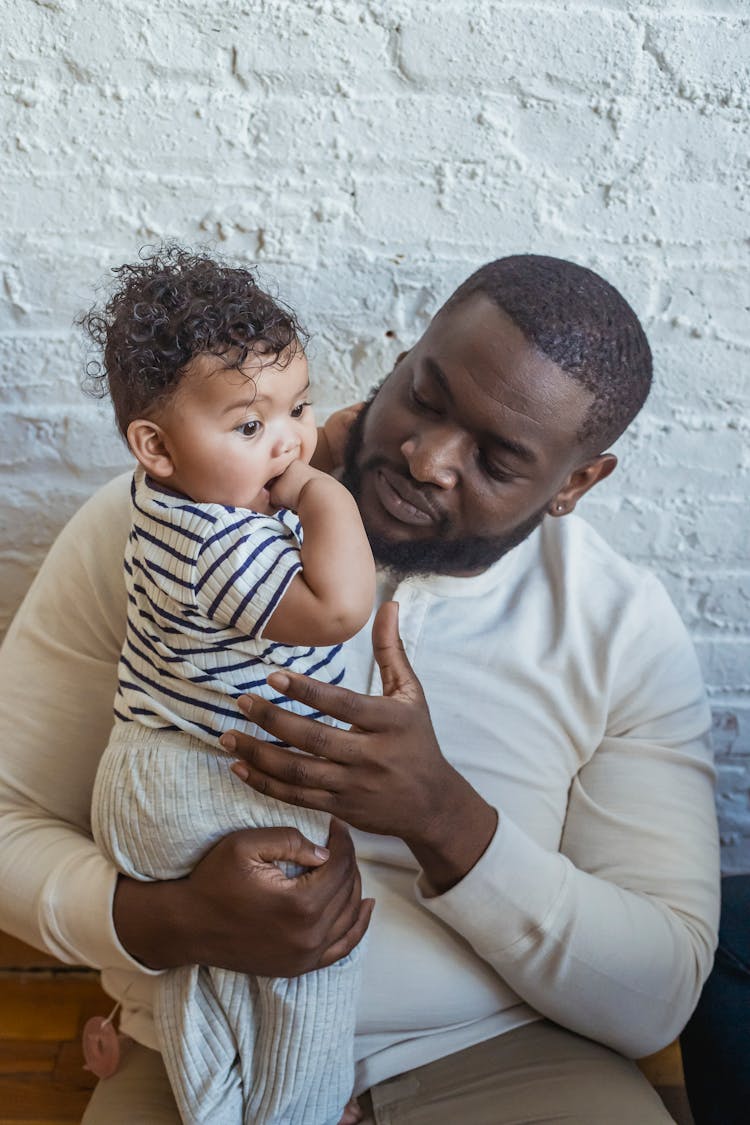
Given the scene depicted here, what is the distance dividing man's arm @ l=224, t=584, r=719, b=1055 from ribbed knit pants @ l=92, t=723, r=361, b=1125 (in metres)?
0.07

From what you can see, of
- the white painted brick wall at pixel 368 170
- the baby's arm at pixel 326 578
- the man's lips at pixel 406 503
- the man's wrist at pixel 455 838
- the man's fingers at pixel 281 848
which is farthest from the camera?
the white painted brick wall at pixel 368 170

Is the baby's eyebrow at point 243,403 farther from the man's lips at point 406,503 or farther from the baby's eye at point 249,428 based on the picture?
the man's lips at point 406,503

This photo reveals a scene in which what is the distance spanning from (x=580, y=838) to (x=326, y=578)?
25.7 inches

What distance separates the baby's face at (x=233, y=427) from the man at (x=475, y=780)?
0.73 feet

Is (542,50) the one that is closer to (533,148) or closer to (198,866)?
(533,148)

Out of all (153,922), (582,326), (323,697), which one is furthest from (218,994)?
(582,326)

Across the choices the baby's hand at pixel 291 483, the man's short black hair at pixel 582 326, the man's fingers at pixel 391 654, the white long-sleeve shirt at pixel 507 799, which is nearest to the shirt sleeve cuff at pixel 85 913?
the white long-sleeve shirt at pixel 507 799

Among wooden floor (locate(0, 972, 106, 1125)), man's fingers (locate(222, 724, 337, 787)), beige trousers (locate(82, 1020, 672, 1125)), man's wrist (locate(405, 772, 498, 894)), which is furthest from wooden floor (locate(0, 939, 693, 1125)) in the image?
man's fingers (locate(222, 724, 337, 787))

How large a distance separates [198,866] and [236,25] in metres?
1.07

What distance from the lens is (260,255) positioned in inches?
60.2

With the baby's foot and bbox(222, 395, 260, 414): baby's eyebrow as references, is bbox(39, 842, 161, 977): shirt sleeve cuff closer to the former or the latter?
the baby's foot

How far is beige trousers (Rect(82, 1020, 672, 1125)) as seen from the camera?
1226 millimetres

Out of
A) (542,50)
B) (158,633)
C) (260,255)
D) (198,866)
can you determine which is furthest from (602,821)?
(542,50)

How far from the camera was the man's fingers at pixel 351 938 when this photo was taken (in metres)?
1.13
